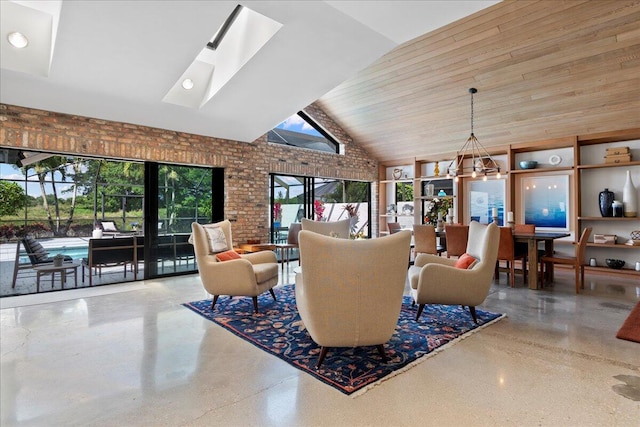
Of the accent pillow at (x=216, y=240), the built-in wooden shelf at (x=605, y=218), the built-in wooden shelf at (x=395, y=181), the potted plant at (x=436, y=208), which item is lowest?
the accent pillow at (x=216, y=240)

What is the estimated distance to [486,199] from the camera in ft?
25.3

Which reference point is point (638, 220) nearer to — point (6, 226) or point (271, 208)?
point (271, 208)

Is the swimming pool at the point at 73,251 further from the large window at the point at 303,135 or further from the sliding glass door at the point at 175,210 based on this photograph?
the large window at the point at 303,135

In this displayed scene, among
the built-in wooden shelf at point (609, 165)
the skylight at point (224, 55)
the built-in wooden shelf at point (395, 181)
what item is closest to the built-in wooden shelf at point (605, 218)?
the built-in wooden shelf at point (609, 165)

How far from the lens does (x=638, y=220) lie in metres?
5.84

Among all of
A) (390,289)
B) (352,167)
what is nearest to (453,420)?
(390,289)

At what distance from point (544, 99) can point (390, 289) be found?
513cm

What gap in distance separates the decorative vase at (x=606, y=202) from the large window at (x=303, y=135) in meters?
5.45

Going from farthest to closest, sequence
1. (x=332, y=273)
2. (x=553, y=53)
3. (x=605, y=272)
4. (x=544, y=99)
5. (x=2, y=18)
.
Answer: (x=605, y=272) < (x=544, y=99) < (x=553, y=53) < (x=2, y=18) < (x=332, y=273)

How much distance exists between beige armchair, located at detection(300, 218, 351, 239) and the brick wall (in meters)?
1.66

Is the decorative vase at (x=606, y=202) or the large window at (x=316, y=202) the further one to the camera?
the large window at (x=316, y=202)

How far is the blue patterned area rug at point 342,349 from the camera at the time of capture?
241 centimetres

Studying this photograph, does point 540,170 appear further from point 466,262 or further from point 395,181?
point 466,262

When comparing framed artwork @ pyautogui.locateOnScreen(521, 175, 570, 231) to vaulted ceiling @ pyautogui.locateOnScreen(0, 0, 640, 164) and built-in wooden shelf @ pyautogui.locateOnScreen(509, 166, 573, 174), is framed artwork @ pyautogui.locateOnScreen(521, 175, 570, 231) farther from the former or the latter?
vaulted ceiling @ pyautogui.locateOnScreen(0, 0, 640, 164)
